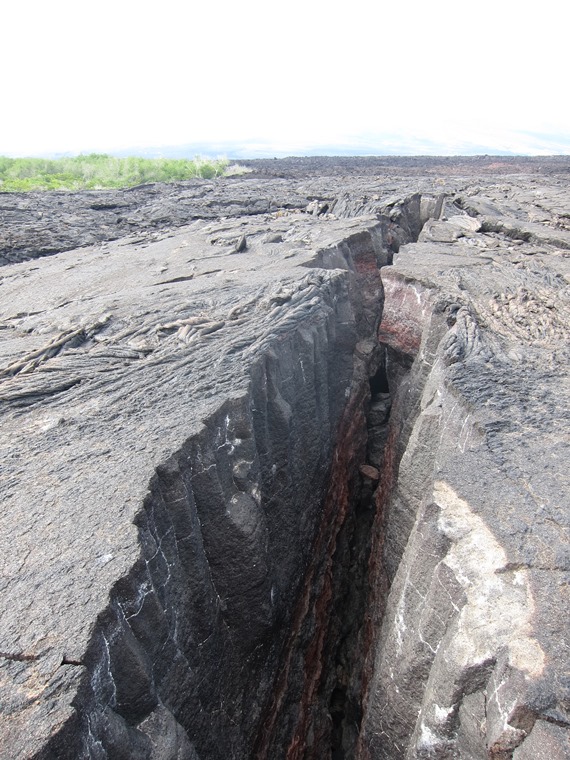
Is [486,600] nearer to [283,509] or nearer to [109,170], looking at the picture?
[283,509]

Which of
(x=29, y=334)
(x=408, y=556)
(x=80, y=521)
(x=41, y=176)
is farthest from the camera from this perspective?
(x=41, y=176)

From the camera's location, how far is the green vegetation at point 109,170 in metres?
24.6

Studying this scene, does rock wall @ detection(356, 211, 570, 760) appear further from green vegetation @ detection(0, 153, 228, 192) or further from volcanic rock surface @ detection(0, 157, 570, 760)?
green vegetation @ detection(0, 153, 228, 192)

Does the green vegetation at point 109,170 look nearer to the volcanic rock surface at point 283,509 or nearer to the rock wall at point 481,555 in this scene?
the volcanic rock surface at point 283,509

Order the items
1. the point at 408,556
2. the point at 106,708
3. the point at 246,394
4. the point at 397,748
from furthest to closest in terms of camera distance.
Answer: the point at 246,394 < the point at 408,556 < the point at 397,748 < the point at 106,708

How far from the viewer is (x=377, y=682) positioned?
13.3 feet

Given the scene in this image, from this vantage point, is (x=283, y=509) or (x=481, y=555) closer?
(x=481, y=555)

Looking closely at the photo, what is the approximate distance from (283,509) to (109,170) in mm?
24817

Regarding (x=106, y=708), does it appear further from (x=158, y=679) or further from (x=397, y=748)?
(x=397, y=748)

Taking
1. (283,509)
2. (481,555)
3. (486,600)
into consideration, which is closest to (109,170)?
(283,509)

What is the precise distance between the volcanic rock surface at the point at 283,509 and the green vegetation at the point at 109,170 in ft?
58.3

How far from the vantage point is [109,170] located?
83.8ft

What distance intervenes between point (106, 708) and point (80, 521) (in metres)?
0.96

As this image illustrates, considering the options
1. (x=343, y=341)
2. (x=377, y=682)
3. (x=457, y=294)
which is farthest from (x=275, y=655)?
(x=457, y=294)
